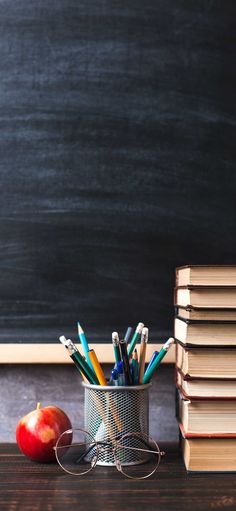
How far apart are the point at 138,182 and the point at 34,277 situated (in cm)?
26

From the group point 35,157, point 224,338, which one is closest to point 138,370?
point 224,338

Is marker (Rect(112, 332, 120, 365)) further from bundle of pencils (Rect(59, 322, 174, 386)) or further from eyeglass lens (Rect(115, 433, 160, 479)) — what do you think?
eyeglass lens (Rect(115, 433, 160, 479))

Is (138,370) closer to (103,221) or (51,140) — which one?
(103,221)

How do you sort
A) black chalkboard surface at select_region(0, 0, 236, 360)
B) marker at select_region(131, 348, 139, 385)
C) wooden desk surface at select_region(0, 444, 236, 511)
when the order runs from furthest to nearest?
black chalkboard surface at select_region(0, 0, 236, 360)
marker at select_region(131, 348, 139, 385)
wooden desk surface at select_region(0, 444, 236, 511)

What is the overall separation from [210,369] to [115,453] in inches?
7.6

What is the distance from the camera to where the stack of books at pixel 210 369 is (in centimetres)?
97

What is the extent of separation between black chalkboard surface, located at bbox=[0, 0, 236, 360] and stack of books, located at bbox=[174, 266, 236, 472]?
0.83ft

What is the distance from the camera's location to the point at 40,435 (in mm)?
1023

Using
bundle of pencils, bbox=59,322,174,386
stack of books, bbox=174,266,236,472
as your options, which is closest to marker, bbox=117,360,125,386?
bundle of pencils, bbox=59,322,174,386

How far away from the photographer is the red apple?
1022 mm

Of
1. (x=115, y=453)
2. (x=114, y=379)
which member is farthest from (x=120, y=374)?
(x=115, y=453)

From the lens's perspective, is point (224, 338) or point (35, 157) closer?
point (224, 338)

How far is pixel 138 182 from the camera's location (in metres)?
1.24

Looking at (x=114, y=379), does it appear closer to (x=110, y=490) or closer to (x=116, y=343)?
(x=116, y=343)
